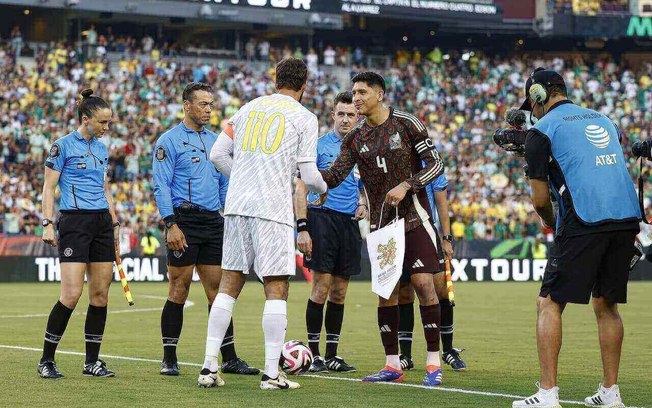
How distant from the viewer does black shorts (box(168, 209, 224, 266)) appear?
1090 cm

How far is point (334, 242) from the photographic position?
1197cm

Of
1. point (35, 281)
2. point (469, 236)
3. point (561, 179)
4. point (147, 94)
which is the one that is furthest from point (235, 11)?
point (561, 179)

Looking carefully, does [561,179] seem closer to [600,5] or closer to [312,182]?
[312,182]

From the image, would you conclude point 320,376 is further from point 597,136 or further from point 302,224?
point 597,136

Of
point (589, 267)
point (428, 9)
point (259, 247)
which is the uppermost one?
point (428, 9)

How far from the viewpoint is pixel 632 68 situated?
54812 mm

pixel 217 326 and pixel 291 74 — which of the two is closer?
pixel 217 326

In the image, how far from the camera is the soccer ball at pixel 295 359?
35.3 ft

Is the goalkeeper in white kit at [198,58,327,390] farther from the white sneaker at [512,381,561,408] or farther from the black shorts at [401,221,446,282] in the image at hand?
the white sneaker at [512,381,561,408]

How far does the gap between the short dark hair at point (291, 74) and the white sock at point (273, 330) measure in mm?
1716

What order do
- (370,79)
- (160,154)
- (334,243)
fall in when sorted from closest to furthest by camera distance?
1. (370,79)
2. (160,154)
3. (334,243)

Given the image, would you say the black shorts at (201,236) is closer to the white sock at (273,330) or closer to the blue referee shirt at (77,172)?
the blue referee shirt at (77,172)

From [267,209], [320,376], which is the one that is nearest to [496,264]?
[320,376]

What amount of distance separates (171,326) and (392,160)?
8.09 feet
